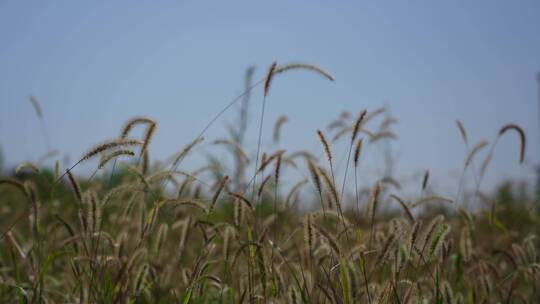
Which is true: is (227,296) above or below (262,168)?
below

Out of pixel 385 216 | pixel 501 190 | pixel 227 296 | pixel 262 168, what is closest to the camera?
pixel 262 168

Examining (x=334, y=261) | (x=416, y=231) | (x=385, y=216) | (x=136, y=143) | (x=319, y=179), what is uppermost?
(x=136, y=143)

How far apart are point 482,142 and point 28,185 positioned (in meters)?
2.47

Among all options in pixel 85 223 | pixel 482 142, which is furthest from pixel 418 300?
pixel 85 223

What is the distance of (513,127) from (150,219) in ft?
6.87

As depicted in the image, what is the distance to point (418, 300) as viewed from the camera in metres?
2.53

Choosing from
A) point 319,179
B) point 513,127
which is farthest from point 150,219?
point 513,127

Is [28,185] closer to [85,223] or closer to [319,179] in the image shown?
[85,223]

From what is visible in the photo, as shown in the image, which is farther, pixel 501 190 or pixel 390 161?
pixel 501 190

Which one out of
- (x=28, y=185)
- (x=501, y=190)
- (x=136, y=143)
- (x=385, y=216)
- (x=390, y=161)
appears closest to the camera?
(x=136, y=143)

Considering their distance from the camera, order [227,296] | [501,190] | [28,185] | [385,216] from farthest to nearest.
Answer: [501,190] → [385,216] → [227,296] → [28,185]

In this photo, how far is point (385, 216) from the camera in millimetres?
8711

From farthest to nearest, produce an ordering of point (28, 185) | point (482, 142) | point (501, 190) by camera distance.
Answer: point (501, 190) → point (482, 142) → point (28, 185)

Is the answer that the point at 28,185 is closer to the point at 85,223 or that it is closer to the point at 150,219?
the point at 85,223
